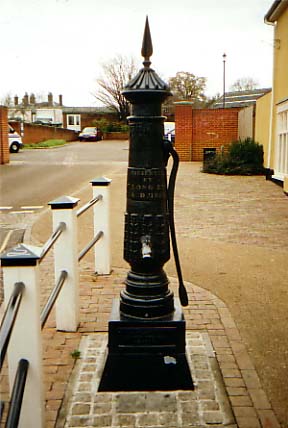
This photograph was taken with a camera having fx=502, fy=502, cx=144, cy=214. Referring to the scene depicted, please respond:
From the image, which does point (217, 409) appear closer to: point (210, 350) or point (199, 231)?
point (210, 350)

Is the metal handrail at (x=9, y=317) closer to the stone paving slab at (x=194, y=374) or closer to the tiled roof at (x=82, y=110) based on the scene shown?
the stone paving slab at (x=194, y=374)

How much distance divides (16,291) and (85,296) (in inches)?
111

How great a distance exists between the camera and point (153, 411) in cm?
318

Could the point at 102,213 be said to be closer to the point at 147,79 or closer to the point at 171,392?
the point at 147,79

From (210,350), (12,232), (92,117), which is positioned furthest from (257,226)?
(92,117)

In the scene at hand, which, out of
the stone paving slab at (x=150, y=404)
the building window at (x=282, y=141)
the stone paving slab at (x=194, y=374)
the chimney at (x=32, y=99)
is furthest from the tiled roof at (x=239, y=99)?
the chimney at (x=32, y=99)

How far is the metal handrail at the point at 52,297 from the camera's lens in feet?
11.2

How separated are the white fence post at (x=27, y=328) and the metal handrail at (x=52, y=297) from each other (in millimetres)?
482

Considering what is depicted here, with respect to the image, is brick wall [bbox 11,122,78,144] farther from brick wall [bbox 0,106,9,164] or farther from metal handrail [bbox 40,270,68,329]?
metal handrail [bbox 40,270,68,329]

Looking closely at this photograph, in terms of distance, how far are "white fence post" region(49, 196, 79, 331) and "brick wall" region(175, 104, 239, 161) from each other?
66.2 ft

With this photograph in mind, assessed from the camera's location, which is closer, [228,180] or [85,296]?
[85,296]

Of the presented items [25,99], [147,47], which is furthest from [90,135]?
[147,47]

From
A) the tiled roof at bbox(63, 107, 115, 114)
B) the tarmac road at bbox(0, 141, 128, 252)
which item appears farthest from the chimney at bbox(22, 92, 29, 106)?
the tarmac road at bbox(0, 141, 128, 252)

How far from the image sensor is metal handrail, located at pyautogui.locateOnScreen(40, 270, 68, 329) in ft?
11.2
